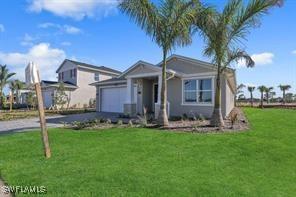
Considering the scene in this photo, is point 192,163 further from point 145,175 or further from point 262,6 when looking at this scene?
point 262,6

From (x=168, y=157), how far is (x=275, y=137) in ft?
18.7

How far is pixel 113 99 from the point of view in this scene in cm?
2800

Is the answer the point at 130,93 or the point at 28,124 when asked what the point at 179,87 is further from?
the point at 28,124

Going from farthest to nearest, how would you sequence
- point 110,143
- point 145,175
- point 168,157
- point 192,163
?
point 110,143 → point 168,157 → point 192,163 → point 145,175

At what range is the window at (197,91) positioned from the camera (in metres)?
19.2

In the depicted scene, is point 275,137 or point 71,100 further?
point 71,100

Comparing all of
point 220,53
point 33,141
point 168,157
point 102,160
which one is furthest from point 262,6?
point 33,141

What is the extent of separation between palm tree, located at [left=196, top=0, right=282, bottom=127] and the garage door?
13049 millimetres

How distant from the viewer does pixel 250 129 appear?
14016mm

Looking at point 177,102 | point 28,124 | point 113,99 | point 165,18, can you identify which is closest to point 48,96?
point 113,99

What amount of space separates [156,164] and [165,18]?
29.7 ft

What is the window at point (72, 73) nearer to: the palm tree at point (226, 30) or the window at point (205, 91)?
the window at point (205, 91)

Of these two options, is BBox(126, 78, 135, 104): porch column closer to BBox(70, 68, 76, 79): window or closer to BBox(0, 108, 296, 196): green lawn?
BBox(0, 108, 296, 196): green lawn

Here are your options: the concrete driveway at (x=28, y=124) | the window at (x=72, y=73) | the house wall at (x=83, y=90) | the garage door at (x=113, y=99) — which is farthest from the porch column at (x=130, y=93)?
the window at (x=72, y=73)
